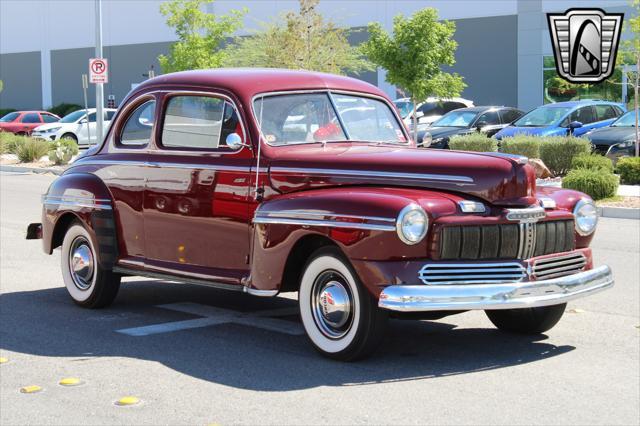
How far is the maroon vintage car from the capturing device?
655 cm

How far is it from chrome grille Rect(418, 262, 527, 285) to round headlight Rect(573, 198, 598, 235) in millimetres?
974

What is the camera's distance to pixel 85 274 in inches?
350

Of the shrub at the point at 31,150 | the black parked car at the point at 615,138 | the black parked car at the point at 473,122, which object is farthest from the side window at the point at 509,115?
the shrub at the point at 31,150

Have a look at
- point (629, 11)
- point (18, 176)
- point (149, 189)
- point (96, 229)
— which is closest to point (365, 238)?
point (149, 189)

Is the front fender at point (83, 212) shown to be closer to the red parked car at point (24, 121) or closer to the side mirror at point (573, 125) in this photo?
the side mirror at point (573, 125)

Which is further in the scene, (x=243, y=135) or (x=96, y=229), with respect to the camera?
(x=96, y=229)

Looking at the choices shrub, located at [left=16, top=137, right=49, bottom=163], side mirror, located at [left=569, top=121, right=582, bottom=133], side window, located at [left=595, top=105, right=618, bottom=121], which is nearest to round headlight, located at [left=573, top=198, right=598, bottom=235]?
side mirror, located at [left=569, top=121, right=582, bottom=133]

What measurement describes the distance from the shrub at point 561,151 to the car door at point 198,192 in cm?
1599

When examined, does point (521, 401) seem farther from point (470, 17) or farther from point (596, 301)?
point (470, 17)

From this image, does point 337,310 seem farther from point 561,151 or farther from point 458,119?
point 458,119

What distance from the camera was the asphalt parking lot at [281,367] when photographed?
229 inches

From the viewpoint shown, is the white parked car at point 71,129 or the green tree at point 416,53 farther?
the white parked car at point 71,129

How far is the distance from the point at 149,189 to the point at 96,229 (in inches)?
26.6

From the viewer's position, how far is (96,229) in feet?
28.4
